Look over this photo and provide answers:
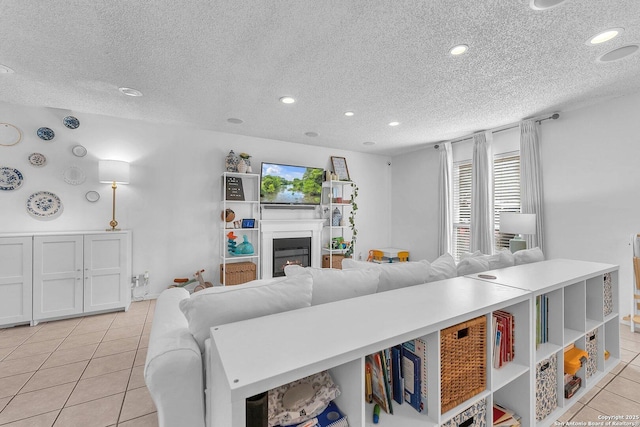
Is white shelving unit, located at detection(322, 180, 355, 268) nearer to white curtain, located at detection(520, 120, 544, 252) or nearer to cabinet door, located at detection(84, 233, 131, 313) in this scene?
white curtain, located at detection(520, 120, 544, 252)

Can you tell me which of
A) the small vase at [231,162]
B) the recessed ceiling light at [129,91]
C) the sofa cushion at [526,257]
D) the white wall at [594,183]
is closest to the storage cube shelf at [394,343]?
the sofa cushion at [526,257]

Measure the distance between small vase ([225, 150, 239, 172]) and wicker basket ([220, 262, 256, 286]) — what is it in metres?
1.51

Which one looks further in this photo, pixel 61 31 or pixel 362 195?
pixel 362 195

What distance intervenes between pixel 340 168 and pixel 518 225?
10.1 ft

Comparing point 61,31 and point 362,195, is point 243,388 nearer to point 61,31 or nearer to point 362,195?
point 61,31

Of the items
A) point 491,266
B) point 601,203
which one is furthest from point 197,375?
point 601,203

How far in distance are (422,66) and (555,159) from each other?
8.47 feet

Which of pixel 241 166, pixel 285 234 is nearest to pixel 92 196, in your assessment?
pixel 241 166

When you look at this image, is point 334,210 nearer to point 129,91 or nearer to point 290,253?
point 290,253

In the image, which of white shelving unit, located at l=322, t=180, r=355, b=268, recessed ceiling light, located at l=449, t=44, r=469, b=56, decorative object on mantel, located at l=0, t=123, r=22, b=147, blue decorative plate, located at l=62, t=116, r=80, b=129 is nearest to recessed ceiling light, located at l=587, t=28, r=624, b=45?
recessed ceiling light, located at l=449, t=44, r=469, b=56

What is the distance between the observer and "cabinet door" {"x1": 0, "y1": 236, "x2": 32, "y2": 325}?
9.56 ft

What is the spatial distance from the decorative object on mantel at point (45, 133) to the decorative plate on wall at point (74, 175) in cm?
40

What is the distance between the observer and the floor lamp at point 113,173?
3469 mm

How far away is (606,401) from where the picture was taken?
1.79 m
